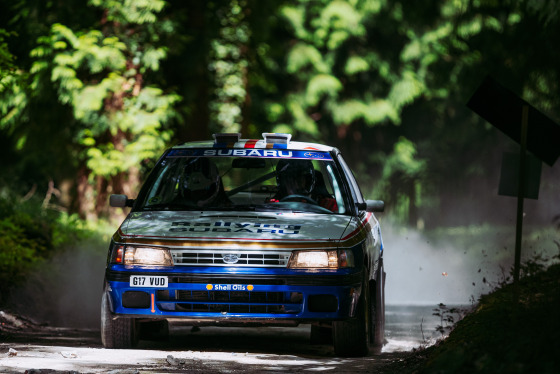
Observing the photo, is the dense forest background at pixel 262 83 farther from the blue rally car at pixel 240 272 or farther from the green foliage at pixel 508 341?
the green foliage at pixel 508 341

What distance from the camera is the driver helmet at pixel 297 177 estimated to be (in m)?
11.0

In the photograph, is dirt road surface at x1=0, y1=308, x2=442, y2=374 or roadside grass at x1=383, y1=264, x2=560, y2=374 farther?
dirt road surface at x1=0, y1=308, x2=442, y2=374

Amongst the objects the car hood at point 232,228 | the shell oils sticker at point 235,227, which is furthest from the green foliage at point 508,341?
the shell oils sticker at point 235,227

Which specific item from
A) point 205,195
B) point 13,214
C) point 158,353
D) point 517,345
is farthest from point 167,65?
point 517,345

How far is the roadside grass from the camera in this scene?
695 cm

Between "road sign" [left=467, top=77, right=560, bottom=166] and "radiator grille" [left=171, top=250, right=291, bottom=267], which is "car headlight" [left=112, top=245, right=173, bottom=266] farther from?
"road sign" [left=467, top=77, right=560, bottom=166]

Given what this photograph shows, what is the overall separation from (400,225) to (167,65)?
36.0ft

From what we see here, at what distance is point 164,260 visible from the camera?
Result: 31.9ft

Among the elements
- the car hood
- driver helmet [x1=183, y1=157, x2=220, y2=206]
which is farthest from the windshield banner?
the car hood

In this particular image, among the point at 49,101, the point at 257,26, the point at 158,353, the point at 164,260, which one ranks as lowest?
the point at 158,353

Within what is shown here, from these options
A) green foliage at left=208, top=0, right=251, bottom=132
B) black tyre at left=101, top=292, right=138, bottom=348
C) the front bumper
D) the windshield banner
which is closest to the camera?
the front bumper

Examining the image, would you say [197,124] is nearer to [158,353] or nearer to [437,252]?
[437,252]

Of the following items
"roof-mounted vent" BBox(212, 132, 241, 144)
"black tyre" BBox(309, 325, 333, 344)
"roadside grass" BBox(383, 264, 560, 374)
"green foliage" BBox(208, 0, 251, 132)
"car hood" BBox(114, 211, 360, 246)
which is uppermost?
"green foliage" BBox(208, 0, 251, 132)

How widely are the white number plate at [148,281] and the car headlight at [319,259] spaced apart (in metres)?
1.10
